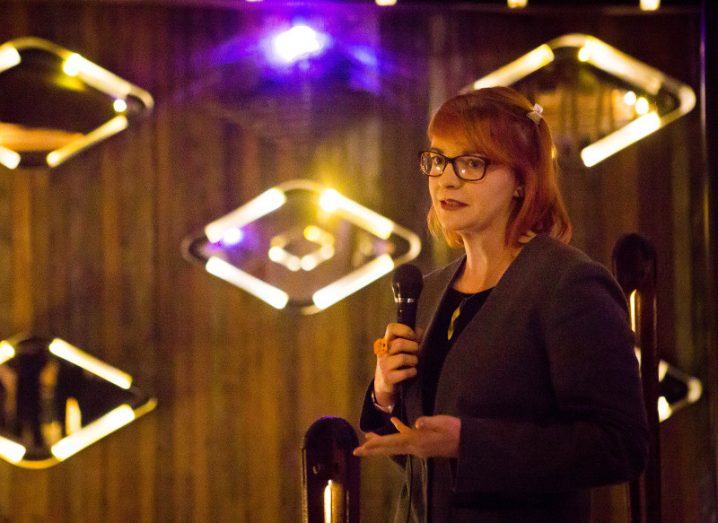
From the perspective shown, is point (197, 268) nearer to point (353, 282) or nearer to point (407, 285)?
point (353, 282)

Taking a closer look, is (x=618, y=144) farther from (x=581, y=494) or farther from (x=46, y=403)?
(x=46, y=403)

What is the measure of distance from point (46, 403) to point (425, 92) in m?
1.80

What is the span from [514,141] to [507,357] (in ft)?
1.16

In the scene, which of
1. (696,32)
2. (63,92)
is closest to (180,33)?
(63,92)

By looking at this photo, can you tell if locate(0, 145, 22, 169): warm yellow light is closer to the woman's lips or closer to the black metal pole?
the woman's lips

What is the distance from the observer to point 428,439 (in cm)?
106

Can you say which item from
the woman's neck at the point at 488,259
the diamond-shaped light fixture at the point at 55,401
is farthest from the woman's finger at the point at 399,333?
the diamond-shaped light fixture at the point at 55,401

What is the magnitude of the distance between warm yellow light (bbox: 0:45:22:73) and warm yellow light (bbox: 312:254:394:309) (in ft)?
4.50

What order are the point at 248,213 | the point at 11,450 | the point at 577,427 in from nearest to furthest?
the point at 577,427 → the point at 11,450 → the point at 248,213

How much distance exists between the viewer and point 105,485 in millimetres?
2752

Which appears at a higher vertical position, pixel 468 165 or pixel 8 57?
pixel 8 57

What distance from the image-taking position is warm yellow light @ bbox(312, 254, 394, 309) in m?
2.86

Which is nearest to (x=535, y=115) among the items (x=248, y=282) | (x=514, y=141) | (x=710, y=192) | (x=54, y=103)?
(x=514, y=141)

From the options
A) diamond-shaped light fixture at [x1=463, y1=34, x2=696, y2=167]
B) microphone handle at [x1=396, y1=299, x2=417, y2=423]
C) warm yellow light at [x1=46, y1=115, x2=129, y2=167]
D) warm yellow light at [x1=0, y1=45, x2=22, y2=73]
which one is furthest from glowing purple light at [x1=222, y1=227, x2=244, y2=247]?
microphone handle at [x1=396, y1=299, x2=417, y2=423]
